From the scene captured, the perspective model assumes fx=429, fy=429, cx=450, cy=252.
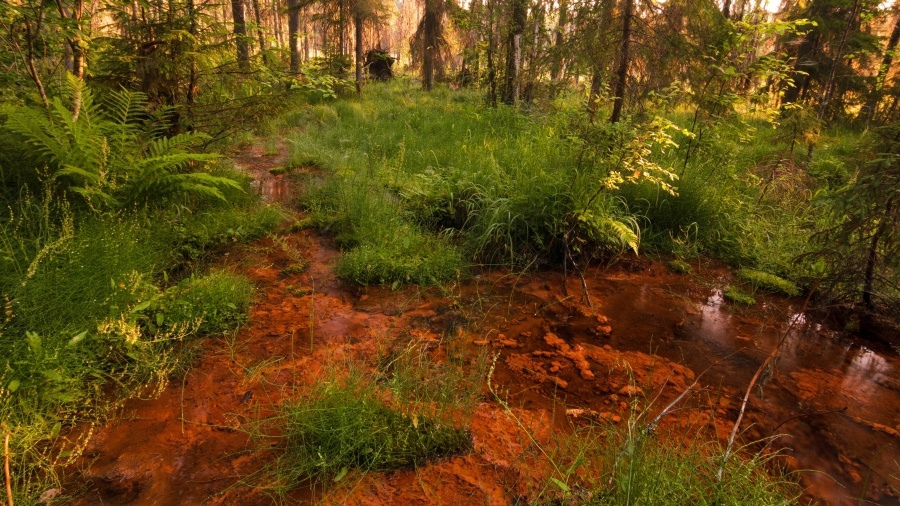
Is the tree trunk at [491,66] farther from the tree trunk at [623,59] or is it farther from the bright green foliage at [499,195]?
the tree trunk at [623,59]

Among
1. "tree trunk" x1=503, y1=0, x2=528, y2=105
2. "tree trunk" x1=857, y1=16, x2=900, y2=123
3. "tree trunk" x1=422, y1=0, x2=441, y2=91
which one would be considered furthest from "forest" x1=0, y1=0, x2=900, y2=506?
"tree trunk" x1=422, y1=0, x2=441, y2=91

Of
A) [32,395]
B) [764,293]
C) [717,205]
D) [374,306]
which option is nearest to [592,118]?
[717,205]

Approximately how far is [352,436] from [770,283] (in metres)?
4.51

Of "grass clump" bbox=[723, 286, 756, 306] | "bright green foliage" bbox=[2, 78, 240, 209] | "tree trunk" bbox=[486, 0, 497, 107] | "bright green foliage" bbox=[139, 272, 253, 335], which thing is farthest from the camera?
"tree trunk" bbox=[486, 0, 497, 107]

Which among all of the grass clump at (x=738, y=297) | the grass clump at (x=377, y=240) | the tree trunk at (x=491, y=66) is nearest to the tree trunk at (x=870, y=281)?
the grass clump at (x=738, y=297)

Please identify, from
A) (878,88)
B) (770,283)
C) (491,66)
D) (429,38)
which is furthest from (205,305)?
(878,88)

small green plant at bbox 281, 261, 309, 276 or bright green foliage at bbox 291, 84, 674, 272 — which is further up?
bright green foliage at bbox 291, 84, 674, 272

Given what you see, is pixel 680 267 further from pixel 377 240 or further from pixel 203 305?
pixel 203 305

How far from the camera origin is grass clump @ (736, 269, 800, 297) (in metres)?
4.37

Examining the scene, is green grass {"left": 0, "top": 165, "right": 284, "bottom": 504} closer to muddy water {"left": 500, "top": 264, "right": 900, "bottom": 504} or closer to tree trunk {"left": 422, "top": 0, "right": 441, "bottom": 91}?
muddy water {"left": 500, "top": 264, "right": 900, "bottom": 504}

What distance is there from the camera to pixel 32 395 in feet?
7.14

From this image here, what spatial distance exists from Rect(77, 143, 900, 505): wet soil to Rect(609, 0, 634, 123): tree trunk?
225 centimetres

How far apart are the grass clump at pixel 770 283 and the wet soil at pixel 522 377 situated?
0.19 metres

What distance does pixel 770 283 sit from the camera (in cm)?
446
